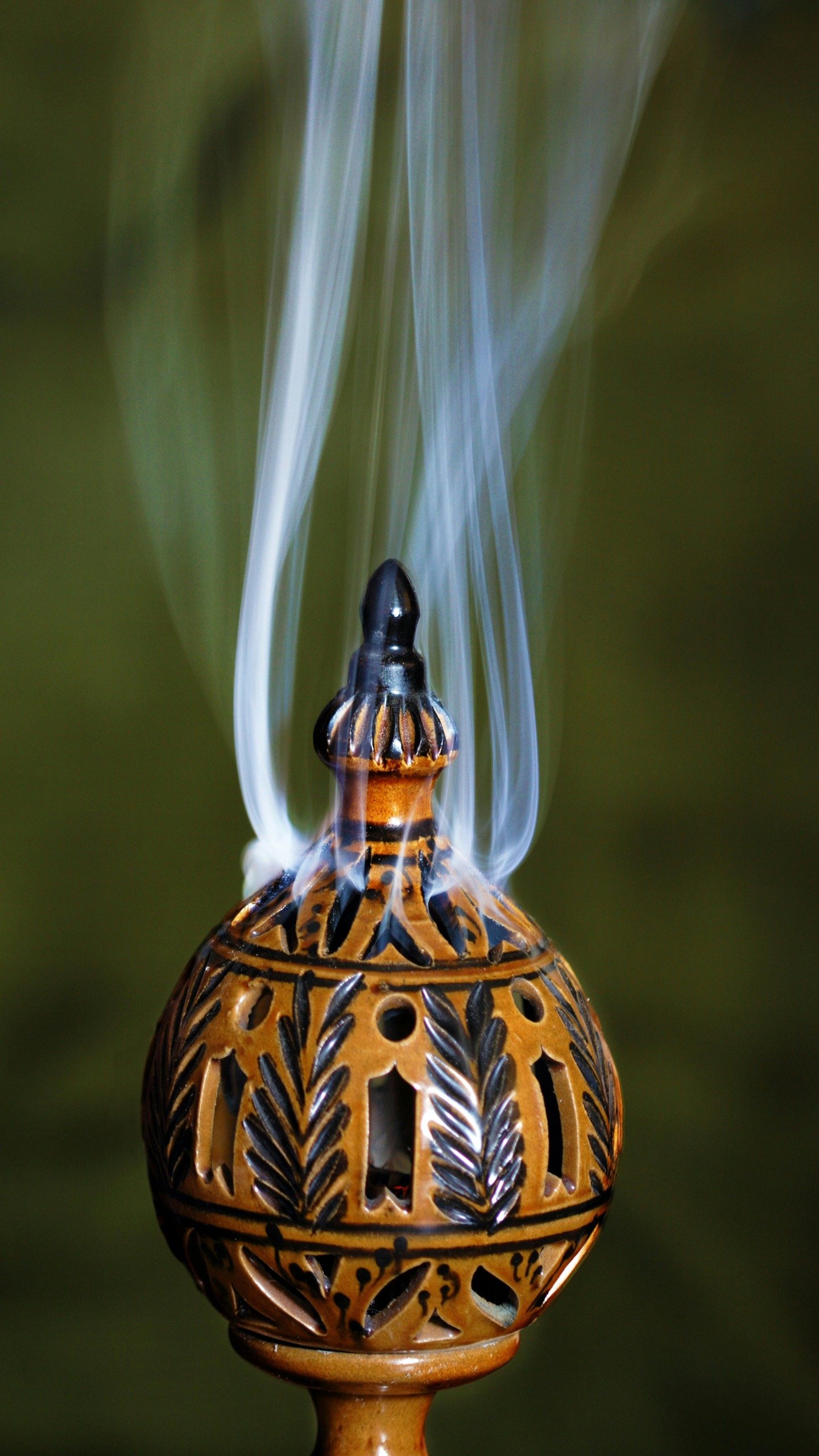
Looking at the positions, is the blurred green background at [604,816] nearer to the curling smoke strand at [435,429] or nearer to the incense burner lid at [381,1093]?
the curling smoke strand at [435,429]

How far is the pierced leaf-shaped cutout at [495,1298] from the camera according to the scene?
2.42ft

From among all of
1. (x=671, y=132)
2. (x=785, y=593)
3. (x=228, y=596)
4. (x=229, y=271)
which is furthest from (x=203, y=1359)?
(x=671, y=132)

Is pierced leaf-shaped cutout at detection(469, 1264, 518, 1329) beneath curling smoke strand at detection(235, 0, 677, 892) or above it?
beneath

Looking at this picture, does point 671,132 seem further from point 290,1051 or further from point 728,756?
point 290,1051

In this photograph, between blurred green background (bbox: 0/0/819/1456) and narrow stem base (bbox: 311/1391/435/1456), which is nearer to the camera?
narrow stem base (bbox: 311/1391/435/1456)

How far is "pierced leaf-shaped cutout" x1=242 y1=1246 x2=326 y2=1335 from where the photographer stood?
73 cm

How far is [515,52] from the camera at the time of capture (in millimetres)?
1314

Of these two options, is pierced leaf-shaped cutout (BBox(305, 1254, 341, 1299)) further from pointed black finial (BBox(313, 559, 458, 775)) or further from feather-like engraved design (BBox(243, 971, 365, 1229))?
pointed black finial (BBox(313, 559, 458, 775))

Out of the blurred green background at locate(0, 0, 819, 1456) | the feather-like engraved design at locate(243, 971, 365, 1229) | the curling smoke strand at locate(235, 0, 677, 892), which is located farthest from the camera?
the blurred green background at locate(0, 0, 819, 1456)

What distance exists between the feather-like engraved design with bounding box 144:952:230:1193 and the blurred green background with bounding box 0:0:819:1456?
652mm

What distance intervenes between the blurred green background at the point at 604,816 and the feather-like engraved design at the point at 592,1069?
623 millimetres

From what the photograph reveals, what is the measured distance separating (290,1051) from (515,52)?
87 centimetres

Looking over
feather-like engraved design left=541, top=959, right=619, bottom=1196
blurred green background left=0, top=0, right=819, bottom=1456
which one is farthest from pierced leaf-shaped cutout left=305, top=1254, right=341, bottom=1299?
blurred green background left=0, top=0, right=819, bottom=1456

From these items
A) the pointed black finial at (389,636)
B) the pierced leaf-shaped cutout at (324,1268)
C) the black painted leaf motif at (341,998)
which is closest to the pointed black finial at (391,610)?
the pointed black finial at (389,636)
